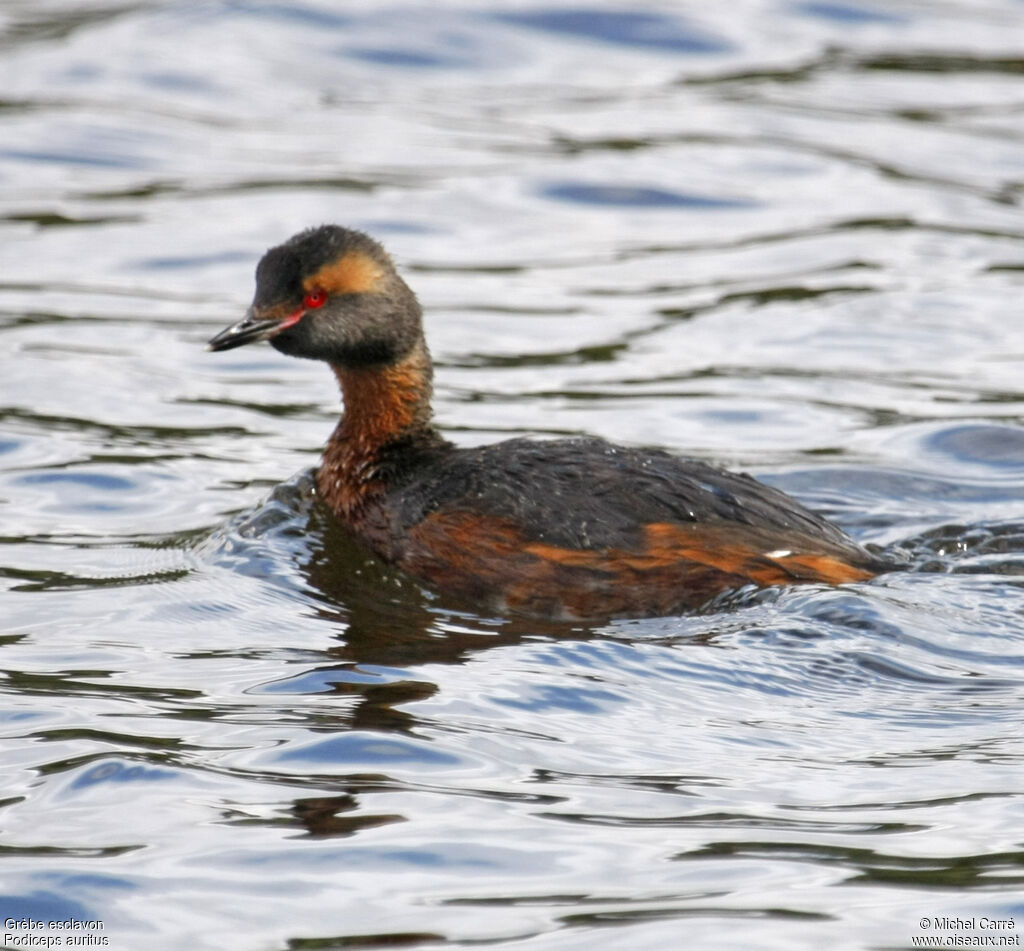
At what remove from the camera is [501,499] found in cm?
750

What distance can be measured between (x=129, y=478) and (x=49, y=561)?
1.28 meters

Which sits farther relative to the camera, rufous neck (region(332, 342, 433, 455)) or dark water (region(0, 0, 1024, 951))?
rufous neck (region(332, 342, 433, 455))

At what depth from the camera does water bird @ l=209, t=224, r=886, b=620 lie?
7.20 metres

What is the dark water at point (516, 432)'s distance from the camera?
5.20 m

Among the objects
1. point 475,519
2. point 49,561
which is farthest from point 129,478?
point 475,519

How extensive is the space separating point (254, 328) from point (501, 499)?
1459 millimetres

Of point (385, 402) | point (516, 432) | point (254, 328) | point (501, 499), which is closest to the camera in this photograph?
point (501, 499)

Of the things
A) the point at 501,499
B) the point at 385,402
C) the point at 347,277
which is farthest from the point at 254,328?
the point at 501,499

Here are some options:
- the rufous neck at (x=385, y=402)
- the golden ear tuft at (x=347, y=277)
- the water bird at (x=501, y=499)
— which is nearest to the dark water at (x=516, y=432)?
the water bird at (x=501, y=499)

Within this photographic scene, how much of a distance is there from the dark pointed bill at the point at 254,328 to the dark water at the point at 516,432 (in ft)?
2.76

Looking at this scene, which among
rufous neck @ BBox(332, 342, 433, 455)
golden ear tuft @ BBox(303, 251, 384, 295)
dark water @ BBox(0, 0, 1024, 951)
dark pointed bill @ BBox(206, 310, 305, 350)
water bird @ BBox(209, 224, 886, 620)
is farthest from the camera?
rufous neck @ BBox(332, 342, 433, 455)

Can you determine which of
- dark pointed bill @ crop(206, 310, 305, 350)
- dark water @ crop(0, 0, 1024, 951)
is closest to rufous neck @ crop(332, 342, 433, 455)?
dark pointed bill @ crop(206, 310, 305, 350)

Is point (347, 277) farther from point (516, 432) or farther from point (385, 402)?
point (516, 432)

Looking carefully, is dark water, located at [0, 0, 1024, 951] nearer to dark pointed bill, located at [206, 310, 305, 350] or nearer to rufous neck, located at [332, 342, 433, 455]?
rufous neck, located at [332, 342, 433, 455]
